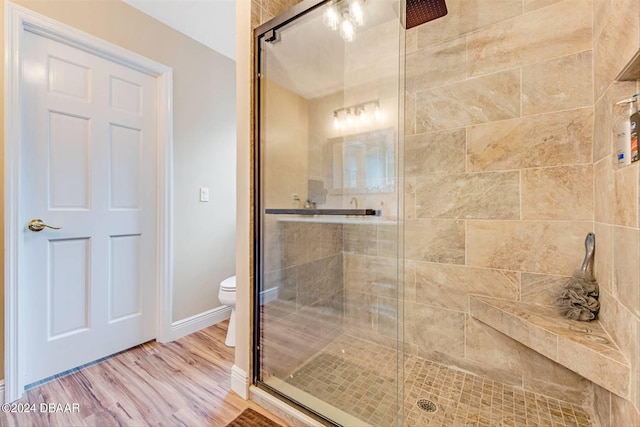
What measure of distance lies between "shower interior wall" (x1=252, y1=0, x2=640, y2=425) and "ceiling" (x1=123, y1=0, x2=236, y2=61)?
2.12 feet

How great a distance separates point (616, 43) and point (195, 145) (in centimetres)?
248

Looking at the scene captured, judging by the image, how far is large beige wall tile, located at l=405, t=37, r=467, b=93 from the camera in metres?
1.62

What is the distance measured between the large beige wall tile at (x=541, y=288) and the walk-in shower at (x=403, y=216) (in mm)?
10

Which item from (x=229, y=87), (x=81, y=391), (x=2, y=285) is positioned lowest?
(x=81, y=391)

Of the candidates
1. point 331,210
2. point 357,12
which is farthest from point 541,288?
point 357,12

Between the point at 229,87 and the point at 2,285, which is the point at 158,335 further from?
the point at 229,87

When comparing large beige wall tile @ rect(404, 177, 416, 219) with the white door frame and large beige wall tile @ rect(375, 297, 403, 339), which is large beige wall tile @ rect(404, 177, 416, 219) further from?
the white door frame

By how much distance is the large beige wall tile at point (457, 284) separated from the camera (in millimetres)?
1491

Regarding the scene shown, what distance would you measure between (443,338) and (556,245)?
826 millimetres

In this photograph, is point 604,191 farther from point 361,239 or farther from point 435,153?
point 361,239

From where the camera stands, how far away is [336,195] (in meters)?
1.64

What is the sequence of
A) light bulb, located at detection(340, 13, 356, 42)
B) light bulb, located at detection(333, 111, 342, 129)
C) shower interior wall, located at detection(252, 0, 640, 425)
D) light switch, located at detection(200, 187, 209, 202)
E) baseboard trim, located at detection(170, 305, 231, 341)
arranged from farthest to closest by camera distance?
light switch, located at detection(200, 187, 209, 202)
baseboard trim, located at detection(170, 305, 231, 341)
light bulb, located at detection(333, 111, 342, 129)
light bulb, located at detection(340, 13, 356, 42)
shower interior wall, located at detection(252, 0, 640, 425)

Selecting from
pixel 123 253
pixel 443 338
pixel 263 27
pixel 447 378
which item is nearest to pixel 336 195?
pixel 263 27

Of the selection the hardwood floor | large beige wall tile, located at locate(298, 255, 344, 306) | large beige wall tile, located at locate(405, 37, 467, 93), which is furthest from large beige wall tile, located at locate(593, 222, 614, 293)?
the hardwood floor
